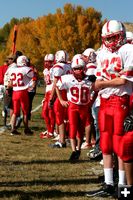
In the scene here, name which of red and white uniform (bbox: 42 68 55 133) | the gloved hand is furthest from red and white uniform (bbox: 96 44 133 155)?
red and white uniform (bbox: 42 68 55 133)

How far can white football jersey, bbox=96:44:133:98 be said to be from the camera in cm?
512

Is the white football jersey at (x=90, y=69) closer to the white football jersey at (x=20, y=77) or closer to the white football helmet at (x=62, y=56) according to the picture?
the white football helmet at (x=62, y=56)

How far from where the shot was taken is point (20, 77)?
10.6 m

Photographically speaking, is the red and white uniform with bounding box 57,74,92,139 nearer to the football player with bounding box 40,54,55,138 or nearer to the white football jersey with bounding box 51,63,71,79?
the white football jersey with bounding box 51,63,71,79

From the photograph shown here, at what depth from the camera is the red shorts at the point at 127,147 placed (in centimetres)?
466

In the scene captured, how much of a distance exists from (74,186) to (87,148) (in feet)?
10.2

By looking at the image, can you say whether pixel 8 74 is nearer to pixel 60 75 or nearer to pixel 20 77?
pixel 20 77

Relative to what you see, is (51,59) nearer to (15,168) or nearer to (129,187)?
(15,168)

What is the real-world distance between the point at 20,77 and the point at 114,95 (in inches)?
219

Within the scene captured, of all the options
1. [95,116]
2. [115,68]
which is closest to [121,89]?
[115,68]

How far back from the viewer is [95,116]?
8.25 metres

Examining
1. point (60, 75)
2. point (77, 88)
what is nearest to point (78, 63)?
point (77, 88)

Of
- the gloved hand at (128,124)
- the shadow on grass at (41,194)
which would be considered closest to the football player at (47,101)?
the shadow on grass at (41,194)

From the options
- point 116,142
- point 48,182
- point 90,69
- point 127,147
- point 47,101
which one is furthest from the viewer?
point 47,101
